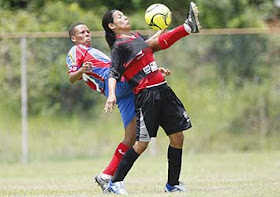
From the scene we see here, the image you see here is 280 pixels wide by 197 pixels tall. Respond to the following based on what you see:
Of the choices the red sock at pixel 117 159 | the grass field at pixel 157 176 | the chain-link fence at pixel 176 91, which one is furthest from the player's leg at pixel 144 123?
the chain-link fence at pixel 176 91

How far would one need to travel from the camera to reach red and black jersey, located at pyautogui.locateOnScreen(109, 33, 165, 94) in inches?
315

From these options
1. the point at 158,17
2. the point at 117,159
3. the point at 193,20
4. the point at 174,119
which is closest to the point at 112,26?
the point at 158,17

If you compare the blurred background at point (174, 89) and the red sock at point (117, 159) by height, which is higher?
the red sock at point (117, 159)

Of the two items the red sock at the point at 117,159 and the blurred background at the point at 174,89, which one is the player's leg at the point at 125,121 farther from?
the blurred background at the point at 174,89

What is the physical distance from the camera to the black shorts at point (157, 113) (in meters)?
7.95

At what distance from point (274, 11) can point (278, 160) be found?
24.4ft

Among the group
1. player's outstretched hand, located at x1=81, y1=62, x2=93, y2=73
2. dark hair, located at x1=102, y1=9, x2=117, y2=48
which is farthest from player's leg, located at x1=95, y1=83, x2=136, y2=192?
dark hair, located at x1=102, y1=9, x2=117, y2=48

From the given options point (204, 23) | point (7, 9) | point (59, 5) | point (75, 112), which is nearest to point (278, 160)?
point (75, 112)

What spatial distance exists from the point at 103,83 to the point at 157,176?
117 inches

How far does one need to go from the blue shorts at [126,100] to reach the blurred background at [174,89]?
688cm

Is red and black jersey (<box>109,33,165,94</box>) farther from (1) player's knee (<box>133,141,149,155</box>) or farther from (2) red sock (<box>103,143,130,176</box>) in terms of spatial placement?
(2) red sock (<box>103,143,130,176</box>)

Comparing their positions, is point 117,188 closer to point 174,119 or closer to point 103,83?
point 174,119

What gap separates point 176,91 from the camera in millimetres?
15758

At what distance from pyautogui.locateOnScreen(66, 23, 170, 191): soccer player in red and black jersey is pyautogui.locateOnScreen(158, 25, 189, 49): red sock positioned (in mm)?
428
